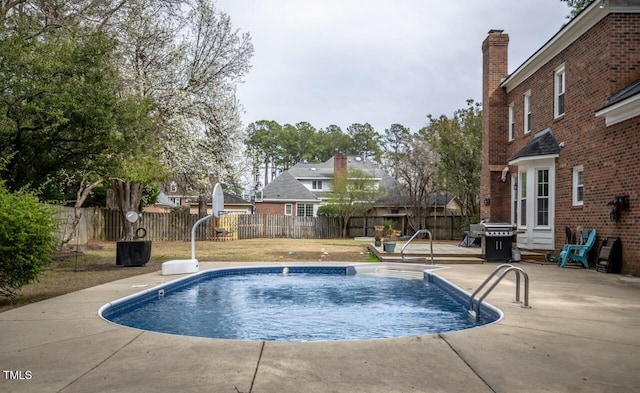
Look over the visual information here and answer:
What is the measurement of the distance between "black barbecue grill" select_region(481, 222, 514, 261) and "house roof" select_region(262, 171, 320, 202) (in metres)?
27.8

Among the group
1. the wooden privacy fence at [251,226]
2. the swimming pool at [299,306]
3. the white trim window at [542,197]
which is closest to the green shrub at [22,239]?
the swimming pool at [299,306]

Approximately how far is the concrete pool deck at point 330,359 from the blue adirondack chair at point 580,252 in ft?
20.3

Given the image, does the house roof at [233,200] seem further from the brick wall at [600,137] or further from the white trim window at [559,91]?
the brick wall at [600,137]

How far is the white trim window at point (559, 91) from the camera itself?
13601 millimetres

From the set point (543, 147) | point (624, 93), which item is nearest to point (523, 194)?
point (543, 147)

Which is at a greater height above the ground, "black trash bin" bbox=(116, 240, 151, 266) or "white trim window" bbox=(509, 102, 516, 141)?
"white trim window" bbox=(509, 102, 516, 141)

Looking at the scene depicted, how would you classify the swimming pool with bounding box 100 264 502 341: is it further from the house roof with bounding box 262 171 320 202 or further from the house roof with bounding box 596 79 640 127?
the house roof with bounding box 262 171 320 202

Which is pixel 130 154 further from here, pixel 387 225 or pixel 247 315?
pixel 387 225

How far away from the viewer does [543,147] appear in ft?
45.4

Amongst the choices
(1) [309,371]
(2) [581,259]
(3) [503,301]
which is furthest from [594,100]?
(1) [309,371]

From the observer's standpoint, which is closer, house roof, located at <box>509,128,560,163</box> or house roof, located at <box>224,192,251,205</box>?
house roof, located at <box>509,128,560,163</box>

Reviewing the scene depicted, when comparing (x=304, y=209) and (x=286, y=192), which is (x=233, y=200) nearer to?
(x=286, y=192)

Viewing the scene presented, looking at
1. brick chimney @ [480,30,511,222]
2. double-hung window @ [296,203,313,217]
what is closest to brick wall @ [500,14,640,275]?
brick chimney @ [480,30,511,222]

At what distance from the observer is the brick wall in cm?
1001
